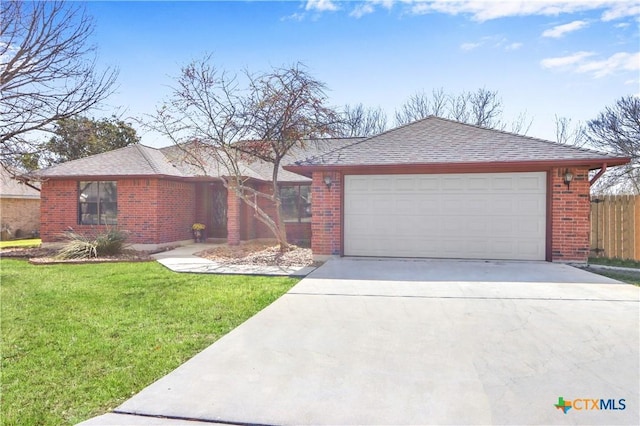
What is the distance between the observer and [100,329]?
4543 mm

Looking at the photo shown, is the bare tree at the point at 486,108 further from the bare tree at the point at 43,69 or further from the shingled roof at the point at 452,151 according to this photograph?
the bare tree at the point at 43,69

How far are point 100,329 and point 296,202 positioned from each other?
33.4 ft

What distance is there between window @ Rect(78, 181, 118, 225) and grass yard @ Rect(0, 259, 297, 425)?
17.0 ft

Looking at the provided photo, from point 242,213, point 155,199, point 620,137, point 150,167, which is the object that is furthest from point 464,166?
point 620,137

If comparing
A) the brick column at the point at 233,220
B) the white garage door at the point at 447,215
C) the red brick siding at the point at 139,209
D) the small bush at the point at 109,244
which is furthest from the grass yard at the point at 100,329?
the brick column at the point at 233,220

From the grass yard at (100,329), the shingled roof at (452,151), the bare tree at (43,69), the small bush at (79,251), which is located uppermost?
the bare tree at (43,69)

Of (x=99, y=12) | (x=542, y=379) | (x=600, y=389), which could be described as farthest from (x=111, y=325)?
(x=99, y=12)

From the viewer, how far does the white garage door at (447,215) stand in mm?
9070

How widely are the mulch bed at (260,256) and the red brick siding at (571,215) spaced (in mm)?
6045

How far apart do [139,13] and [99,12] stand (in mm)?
1755

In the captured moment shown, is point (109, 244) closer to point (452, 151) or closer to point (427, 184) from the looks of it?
point (427, 184)

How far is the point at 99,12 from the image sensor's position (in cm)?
957

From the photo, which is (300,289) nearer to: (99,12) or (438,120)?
(438,120)

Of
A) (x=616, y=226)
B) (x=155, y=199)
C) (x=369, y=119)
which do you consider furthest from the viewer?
(x=369, y=119)
